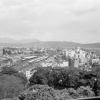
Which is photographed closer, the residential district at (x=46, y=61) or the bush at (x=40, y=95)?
the bush at (x=40, y=95)

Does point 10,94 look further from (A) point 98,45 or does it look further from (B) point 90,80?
(A) point 98,45

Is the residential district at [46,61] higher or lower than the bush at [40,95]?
lower

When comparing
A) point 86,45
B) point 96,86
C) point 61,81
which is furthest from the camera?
point 86,45

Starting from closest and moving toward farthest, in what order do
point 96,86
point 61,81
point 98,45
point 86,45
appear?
point 96,86 < point 61,81 < point 98,45 < point 86,45

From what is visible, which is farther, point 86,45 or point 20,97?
point 86,45

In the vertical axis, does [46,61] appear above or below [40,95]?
below

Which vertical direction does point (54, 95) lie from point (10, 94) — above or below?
above

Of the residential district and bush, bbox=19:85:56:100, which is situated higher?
bush, bbox=19:85:56:100

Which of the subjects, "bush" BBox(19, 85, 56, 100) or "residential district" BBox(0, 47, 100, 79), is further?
"residential district" BBox(0, 47, 100, 79)

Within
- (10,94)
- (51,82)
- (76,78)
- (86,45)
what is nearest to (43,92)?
(10,94)

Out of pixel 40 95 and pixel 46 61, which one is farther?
pixel 46 61
